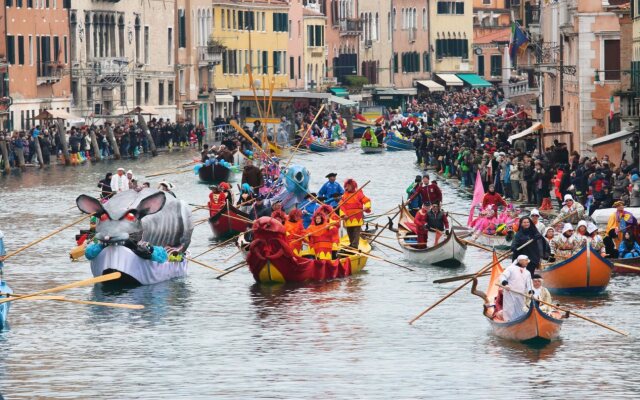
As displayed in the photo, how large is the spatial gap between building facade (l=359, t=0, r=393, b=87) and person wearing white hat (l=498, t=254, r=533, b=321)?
138902 millimetres

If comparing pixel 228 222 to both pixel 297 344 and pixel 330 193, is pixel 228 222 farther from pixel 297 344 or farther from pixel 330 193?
pixel 297 344

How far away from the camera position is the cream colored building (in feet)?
595

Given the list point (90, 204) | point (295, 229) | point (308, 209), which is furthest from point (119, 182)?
point (90, 204)

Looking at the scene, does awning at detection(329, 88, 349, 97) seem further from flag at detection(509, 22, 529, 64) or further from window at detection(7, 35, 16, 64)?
flag at detection(509, 22, 529, 64)

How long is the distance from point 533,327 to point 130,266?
11.3m

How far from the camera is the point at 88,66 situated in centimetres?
11825

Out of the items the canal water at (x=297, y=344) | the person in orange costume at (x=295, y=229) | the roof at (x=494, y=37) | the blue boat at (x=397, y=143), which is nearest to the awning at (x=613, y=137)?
the canal water at (x=297, y=344)

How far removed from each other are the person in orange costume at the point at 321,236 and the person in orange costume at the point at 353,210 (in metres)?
2.52

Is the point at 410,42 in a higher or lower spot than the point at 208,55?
higher

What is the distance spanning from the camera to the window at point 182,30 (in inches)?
5463

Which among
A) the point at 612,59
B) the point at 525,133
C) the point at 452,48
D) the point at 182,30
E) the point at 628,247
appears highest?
the point at 182,30

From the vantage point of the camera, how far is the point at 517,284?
37.5 meters

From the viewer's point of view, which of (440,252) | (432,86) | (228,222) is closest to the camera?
(440,252)

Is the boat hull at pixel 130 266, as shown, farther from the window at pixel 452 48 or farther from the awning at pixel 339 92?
the window at pixel 452 48
